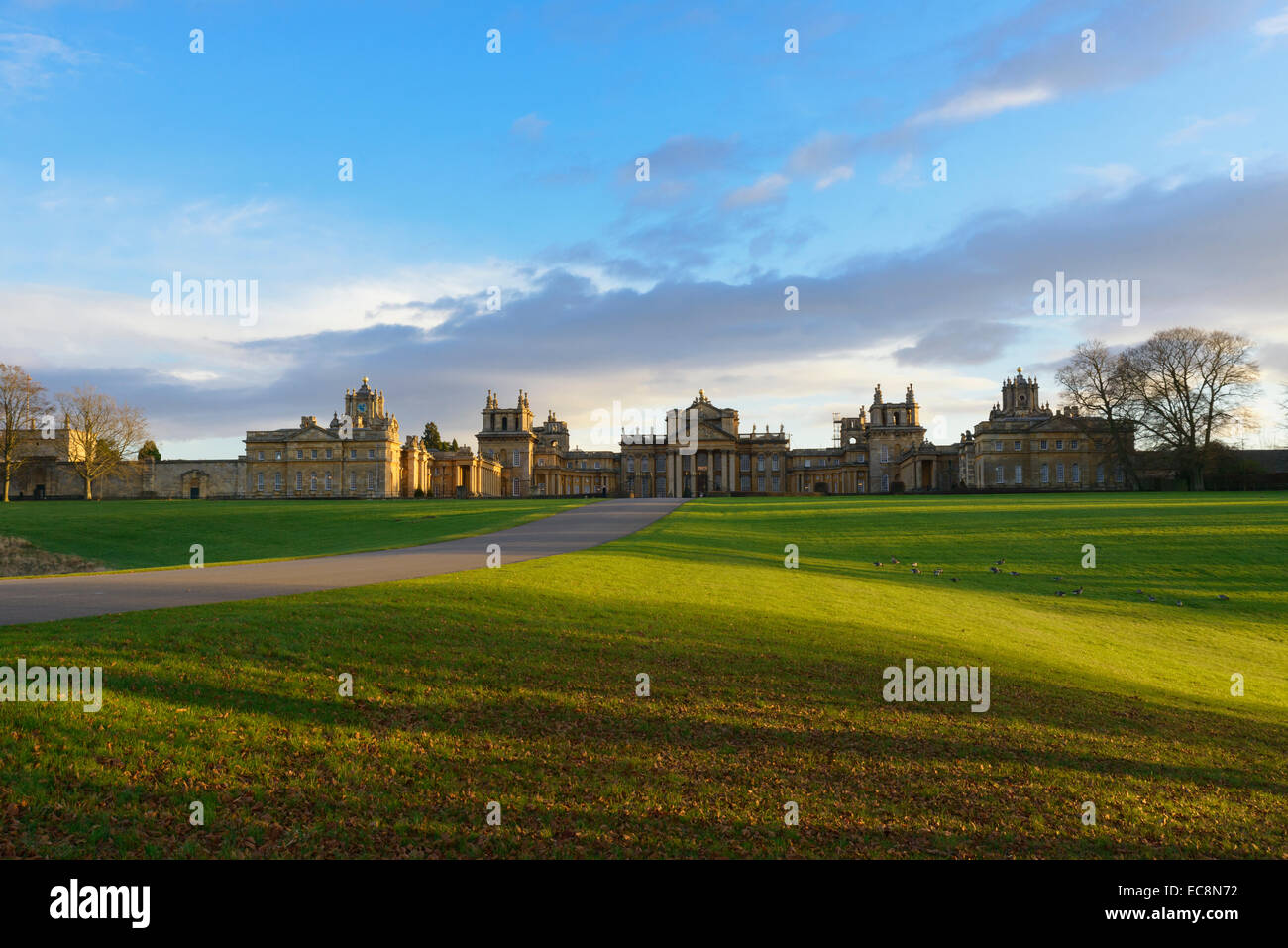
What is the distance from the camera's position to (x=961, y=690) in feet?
33.7

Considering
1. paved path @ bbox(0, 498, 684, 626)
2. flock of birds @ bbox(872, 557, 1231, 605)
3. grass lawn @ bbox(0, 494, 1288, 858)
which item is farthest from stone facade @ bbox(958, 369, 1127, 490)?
grass lawn @ bbox(0, 494, 1288, 858)

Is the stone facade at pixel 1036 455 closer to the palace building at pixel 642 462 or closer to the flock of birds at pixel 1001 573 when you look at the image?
the palace building at pixel 642 462

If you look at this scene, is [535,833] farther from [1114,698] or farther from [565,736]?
[1114,698]

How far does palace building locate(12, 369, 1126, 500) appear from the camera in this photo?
310 ft

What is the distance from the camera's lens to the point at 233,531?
132ft

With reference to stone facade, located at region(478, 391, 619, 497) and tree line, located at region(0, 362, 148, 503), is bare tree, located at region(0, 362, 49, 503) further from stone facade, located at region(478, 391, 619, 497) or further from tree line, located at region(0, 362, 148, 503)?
stone facade, located at region(478, 391, 619, 497)

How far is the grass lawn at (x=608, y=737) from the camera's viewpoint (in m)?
6.14

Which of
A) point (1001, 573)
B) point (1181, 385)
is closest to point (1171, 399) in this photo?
point (1181, 385)

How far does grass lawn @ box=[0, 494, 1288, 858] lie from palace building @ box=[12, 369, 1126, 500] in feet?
264

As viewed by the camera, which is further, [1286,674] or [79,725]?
[1286,674]
